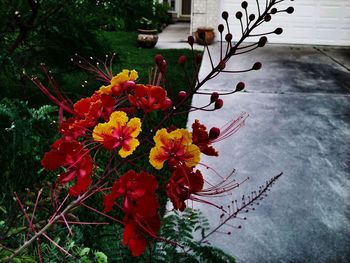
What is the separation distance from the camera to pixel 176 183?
0.92 metres

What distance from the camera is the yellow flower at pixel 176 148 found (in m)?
0.92

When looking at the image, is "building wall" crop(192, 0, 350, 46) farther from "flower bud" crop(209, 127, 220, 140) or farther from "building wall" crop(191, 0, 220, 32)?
"flower bud" crop(209, 127, 220, 140)

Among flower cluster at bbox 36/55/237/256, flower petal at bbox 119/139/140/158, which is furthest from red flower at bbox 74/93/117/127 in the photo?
flower petal at bbox 119/139/140/158

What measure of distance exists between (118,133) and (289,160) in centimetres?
339

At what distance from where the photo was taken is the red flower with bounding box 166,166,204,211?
2.97ft

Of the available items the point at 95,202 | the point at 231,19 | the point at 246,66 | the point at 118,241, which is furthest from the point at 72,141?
the point at 231,19

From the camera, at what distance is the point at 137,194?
2.81ft

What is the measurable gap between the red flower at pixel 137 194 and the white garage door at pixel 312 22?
10.1m

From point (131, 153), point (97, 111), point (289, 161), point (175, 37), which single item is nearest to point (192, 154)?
point (131, 153)

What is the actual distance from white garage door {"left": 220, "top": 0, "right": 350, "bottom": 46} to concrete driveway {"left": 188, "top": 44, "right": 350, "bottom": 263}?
3123 mm

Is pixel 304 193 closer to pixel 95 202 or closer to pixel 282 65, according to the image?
pixel 95 202

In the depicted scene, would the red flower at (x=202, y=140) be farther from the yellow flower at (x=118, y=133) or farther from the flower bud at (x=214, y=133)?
the yellow flower at (x=118, y=133)

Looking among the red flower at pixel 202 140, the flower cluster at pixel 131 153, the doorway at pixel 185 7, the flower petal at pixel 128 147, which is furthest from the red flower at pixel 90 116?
the doorway at pixel 185 7

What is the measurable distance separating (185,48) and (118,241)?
804cm
